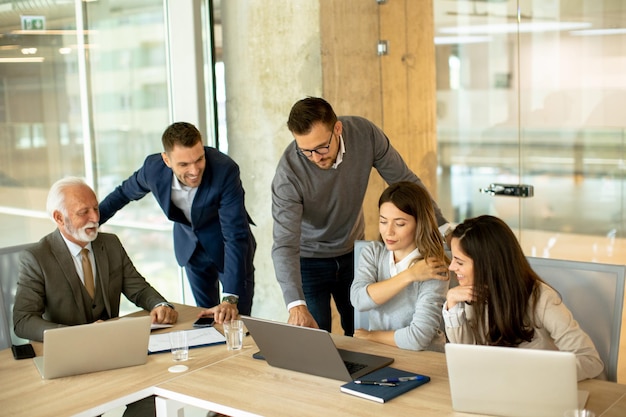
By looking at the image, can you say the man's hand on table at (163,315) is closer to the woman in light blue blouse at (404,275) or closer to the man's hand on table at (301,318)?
the man's hand on table at (301,318)

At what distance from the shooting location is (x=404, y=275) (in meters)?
2.83

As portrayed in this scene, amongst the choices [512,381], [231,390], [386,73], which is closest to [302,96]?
[386,73]

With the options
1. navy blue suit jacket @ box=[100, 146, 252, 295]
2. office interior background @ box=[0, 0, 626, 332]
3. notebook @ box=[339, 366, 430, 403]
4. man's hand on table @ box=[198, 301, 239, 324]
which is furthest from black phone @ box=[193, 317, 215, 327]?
office interior background @ box=[0, 0, 626, 332]

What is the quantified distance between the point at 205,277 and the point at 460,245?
76.6 inches

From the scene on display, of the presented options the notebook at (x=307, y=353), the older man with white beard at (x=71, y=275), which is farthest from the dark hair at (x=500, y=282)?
the older man with white beard at (x=71, y=275)

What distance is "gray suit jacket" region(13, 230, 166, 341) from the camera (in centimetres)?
305

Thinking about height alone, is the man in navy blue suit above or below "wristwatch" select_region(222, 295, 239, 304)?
above

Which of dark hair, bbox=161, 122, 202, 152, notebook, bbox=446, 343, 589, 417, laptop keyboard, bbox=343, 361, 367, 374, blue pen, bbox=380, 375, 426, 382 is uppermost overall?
dark hair, bbox=161, 122, 202, 152

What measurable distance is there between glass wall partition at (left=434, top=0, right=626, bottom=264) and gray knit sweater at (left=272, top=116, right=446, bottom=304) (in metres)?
1.31

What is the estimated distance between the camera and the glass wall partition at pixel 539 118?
4375 millimetres

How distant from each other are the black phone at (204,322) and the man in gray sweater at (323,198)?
0.31 metres

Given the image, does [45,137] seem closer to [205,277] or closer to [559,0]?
[205,277]

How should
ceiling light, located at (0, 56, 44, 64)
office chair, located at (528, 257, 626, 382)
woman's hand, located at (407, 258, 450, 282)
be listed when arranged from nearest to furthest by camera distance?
office chair, located at (528, 257, 626, 382), woman's hand, located at (407, 258, 450, 282), ceiling light, located at (0, 56, 44, 64)

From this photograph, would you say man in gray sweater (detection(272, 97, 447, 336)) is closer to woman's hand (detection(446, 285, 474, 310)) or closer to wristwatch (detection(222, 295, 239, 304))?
wristwatch (detection(222, 295, 239, 304))
